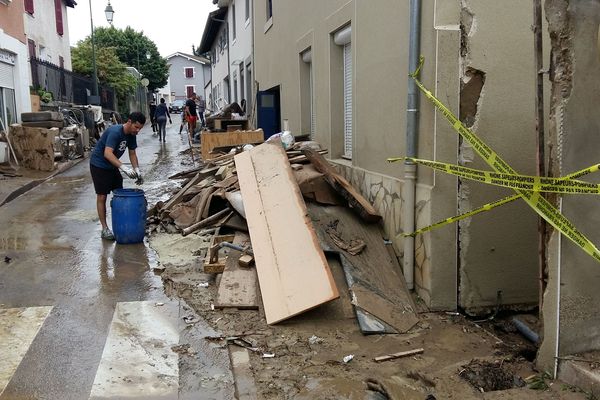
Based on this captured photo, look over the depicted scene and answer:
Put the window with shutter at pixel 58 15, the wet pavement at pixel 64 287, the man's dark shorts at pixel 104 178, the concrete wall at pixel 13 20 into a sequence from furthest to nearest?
the window with shutter at pixel 58 15 < the concrete wall at pixel 13 20 < the man's dark shorts at pixel 104 178 < the wet pavement at pixel 64 287

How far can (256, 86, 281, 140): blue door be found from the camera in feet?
44.7

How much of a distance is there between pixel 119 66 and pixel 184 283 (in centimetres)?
2957

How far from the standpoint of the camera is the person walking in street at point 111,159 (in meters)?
7.23

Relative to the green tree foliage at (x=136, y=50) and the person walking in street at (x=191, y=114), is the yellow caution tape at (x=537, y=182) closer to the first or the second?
the person walking in street at (x=191, y=114)

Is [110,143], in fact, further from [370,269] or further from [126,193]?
[370,269]

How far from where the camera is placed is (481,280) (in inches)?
195

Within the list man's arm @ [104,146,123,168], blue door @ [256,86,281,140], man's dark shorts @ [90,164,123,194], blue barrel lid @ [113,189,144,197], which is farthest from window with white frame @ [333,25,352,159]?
blue door @ [256,86,281,140]

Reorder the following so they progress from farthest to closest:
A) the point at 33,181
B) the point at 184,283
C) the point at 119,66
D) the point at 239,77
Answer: the point at 119,66 < the point at 239,77 < the point at 33,181 < the point at 184,283

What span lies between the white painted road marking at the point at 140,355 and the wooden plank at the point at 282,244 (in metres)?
0.88

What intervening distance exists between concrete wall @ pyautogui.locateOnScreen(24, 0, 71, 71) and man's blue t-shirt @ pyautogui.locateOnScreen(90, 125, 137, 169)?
14587mm

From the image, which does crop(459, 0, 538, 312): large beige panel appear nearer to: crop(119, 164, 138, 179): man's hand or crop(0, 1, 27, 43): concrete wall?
crop(119, 164, 138, 179): man's hand

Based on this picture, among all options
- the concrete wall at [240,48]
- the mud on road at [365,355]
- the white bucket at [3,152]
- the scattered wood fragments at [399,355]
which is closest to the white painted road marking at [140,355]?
the mud on road at [365,355]

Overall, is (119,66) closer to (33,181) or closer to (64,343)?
(33,181)

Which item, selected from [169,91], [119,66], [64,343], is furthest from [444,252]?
[169,91]
